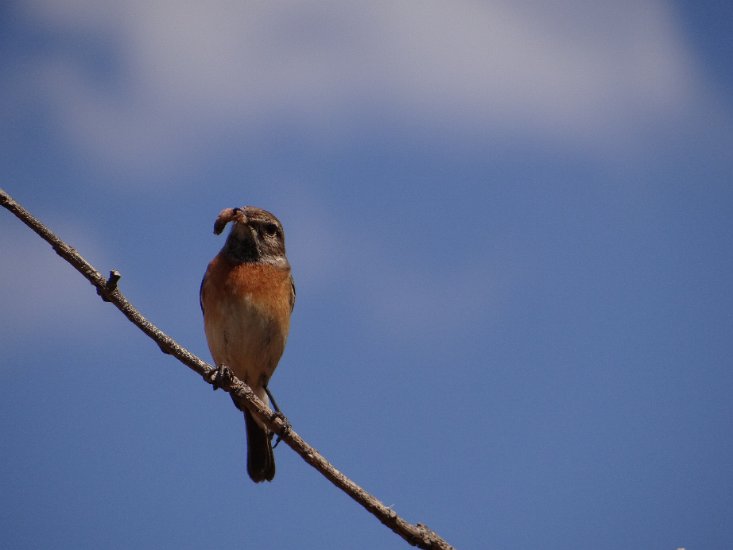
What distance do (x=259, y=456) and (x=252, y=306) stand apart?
6.28ft

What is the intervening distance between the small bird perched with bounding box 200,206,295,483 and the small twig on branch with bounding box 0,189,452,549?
263 cm

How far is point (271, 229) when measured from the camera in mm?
8820

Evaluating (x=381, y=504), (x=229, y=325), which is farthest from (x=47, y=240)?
(x=229, y=325)

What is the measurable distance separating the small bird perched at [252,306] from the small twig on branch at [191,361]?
2.63 m

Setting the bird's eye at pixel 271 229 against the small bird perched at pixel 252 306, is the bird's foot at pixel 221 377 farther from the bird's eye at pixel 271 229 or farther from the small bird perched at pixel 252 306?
Answer: the bird's eye at pixel 271 229

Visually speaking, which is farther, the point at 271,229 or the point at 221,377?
the point at 271,229

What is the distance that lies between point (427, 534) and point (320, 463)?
2.80ft

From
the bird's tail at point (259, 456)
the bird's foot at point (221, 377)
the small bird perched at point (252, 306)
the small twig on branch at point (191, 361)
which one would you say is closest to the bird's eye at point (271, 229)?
the small bird perched at point (252, 306)

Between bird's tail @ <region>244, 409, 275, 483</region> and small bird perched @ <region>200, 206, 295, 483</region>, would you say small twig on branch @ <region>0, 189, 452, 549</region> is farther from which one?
bird's tail @ <region>244, 409, 275, 483</region>

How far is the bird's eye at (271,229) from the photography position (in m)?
8.76

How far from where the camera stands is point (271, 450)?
872 cm

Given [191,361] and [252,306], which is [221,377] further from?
[252,306]

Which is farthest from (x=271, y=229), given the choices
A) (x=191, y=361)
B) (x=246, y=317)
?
(x=191, y=361)

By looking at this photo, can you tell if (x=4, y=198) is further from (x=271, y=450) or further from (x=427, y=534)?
(x=271, y=450)
